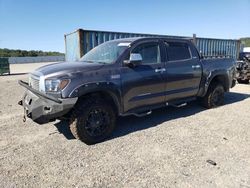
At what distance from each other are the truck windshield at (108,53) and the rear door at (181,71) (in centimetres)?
119

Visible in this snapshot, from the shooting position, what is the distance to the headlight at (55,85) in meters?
3.70

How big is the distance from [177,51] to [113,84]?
7.21 ft

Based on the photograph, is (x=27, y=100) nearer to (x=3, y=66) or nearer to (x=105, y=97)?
(x=105, y=97)

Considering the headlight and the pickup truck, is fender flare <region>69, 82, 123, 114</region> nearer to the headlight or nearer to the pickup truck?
the pickup truck

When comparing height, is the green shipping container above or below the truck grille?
above

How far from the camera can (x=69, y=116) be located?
4082 mm

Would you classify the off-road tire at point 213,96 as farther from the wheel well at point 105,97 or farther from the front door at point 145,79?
the wheel well at point 105,97

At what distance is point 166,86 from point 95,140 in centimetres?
207

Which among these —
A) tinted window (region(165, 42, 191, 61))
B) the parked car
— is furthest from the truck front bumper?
the parked car

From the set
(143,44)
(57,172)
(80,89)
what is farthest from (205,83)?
(57,172)

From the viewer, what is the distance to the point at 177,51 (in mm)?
5531

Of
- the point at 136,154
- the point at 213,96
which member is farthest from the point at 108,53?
the point at 213,96

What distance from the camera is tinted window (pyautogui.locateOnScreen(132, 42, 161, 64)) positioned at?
478cm

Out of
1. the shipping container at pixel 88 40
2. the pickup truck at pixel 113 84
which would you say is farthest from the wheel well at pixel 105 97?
the shipping container at pixel 88 40
